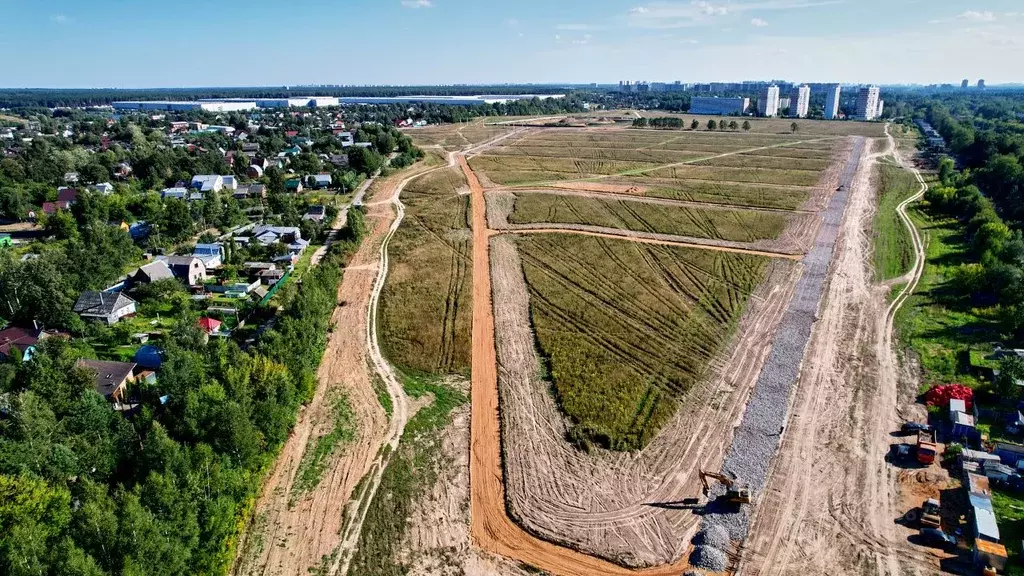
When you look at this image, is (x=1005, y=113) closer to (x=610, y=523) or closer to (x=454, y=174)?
(x=454, y=174)

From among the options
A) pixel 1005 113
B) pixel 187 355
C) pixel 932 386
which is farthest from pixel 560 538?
pixel 1005 113

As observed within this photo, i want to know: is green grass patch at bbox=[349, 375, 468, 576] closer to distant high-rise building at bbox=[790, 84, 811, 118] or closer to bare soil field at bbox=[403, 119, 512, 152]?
bare soil field at bbox=[403, 119, 512, 152]

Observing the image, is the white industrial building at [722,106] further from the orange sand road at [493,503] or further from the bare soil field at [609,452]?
the orange sand road at [493,503]

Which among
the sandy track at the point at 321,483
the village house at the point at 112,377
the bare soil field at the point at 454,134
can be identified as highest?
the bare soil field at the point at 454,134

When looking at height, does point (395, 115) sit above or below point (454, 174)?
above

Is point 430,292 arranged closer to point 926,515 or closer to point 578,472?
point 578,472

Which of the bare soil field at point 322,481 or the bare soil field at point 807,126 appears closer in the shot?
the bare soil field at point 322,481

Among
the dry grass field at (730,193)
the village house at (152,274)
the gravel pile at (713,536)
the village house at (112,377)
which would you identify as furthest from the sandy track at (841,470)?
the village house at (152,274)
